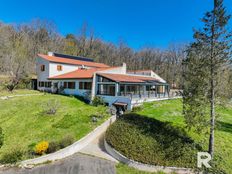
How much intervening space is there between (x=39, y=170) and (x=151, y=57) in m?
56.7

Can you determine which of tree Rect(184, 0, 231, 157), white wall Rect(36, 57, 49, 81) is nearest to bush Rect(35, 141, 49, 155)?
tree Rect(184, 0, 231, 157)

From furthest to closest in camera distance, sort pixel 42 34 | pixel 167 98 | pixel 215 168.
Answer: pixel 42 34 < pixel 167 98 < pixel 215 168

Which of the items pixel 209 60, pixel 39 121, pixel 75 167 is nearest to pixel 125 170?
pixel 75 167

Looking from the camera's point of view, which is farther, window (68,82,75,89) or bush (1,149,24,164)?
window (68,82,75,89)

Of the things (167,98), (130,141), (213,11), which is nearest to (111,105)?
(130,141)

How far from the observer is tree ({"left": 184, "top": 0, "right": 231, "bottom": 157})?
11.0m

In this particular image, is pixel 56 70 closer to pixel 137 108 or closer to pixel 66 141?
pixel 137 108

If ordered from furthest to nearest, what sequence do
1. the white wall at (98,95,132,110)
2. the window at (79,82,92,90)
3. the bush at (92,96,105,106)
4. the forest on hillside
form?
the forest on hillside, the window at (79,82,92,90), the bush at (92,96,105,106), the white wall at (98,95,132,110)

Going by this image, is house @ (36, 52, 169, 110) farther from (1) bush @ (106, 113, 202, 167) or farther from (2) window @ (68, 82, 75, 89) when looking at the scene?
(1) bush @ (106, 113, 202, 167)

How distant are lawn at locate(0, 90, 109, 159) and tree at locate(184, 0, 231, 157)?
9.78 metres

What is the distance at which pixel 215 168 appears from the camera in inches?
423

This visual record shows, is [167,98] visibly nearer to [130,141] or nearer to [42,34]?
[130,141]

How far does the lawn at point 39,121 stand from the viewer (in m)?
14.6

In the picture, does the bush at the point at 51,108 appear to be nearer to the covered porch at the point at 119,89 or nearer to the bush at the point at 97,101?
the bush at the point at 97,101
